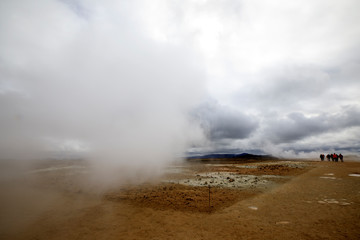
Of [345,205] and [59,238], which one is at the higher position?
[345,205]

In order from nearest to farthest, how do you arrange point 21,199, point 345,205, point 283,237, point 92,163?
point 283,237 < point 345,205 < point 21,199 < point 92,163

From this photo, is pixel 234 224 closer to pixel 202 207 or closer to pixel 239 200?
pixel 202 207

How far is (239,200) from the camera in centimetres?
1259

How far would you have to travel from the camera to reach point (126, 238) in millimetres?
7566

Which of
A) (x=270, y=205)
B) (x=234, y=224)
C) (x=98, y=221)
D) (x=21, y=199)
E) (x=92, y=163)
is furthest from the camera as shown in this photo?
(x=92, y=163)

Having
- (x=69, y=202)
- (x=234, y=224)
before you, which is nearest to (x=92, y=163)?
(x=69, y=202)

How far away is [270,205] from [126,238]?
894 cm

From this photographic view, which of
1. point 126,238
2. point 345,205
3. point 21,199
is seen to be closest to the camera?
point 126,238

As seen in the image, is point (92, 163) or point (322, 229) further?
point (92, 163)

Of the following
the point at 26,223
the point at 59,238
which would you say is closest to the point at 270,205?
the point at 59,238

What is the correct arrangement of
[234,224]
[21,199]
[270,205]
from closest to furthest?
[234,224] < [270,205] < [21,199]

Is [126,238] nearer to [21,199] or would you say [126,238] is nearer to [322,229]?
[322,229]

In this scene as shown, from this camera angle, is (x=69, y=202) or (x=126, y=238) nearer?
(x=126, y=238)

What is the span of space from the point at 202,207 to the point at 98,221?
20.4 feet
